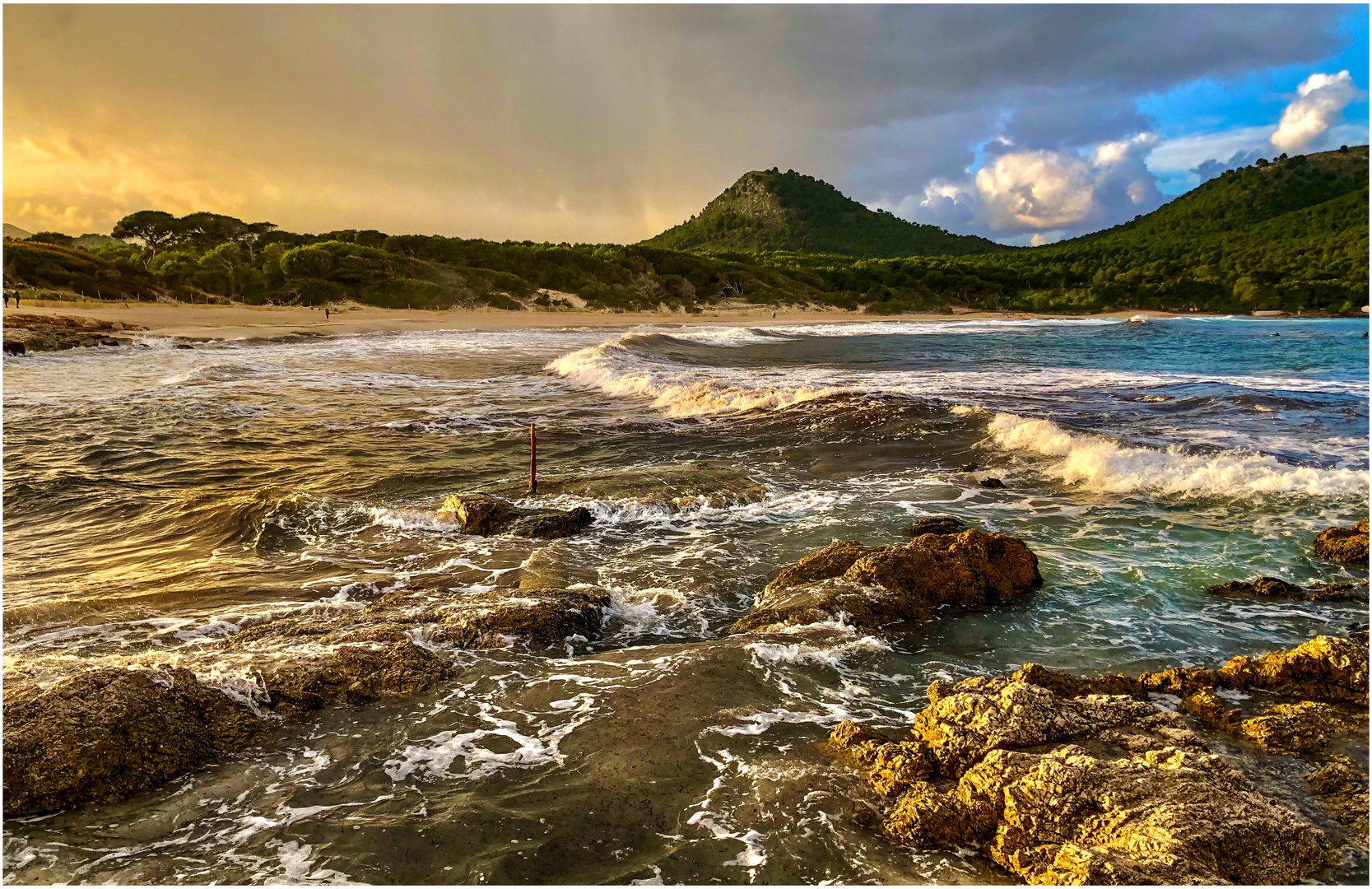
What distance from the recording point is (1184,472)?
1107 centimetres

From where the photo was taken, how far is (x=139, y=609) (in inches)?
254

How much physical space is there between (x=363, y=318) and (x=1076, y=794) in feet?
187

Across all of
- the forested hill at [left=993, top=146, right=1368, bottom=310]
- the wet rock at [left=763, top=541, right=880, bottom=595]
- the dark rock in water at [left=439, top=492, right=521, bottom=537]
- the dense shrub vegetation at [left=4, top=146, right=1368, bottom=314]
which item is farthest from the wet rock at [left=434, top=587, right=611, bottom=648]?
the forested hill at [left=993, top=146, right=1368, bottom=310]

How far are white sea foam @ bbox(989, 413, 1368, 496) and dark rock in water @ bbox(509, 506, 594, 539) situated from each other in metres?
8.06

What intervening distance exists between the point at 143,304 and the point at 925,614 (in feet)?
195

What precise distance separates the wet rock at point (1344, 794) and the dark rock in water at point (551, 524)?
721 centimetres

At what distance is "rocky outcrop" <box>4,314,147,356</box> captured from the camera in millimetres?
28031

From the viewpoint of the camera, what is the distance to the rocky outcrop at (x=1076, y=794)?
3076 mm

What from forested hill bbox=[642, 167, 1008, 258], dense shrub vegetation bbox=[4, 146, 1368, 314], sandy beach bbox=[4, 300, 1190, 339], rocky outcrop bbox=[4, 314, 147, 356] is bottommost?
rocky outcrop bbox=[4, 314, 147, 356]

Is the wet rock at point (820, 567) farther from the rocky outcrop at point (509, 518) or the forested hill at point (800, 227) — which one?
the forested hill at point (800, 227)

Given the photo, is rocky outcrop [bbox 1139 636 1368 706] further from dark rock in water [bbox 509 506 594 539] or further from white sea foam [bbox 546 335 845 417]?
white sea foam [bbox 546 335 845 417]

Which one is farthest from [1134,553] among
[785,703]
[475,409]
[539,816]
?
[475,409]

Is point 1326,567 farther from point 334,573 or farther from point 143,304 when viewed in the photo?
point 143,304

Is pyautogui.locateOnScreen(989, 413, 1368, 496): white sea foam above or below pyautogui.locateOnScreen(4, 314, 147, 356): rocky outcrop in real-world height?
below
